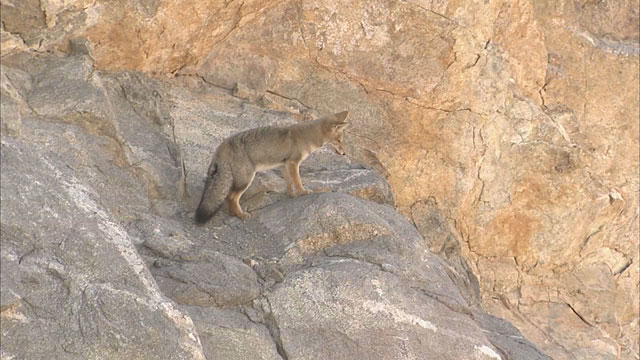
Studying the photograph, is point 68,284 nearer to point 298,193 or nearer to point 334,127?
point 298,193

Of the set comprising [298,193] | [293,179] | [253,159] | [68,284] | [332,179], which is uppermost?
[68,284]

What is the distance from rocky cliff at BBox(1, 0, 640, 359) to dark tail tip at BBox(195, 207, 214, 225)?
0.48 ft

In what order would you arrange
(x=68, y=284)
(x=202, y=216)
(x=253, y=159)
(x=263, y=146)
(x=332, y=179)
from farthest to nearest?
(x=332, y=179) < (x=263, y=146) < (x=253, y=159) < (x=202, y=216) < (x=68, y=284)

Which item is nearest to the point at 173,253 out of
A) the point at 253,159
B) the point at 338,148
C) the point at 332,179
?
the point at 253,159

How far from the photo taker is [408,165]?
39.3ft

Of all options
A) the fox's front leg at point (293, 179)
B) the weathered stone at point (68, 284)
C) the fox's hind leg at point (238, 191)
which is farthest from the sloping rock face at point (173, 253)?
the fox's front leg at point (293, 179)

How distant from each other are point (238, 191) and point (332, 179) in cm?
161

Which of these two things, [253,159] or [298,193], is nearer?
[253,159]

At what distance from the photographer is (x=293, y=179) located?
9.11 meters

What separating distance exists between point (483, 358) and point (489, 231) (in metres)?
5.26

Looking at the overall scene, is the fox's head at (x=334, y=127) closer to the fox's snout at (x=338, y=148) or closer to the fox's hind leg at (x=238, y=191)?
the fox's snout at (x=338, y=148)

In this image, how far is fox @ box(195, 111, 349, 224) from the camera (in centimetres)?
843

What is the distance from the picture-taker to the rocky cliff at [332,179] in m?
6.34

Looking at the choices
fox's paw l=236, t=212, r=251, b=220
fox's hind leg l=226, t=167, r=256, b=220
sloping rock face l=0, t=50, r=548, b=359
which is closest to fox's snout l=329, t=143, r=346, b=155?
sloping rock face l=0, t=50, r=548, b=359
